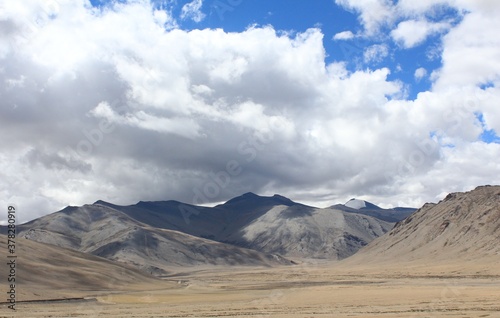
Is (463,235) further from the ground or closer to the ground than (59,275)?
further from the ground

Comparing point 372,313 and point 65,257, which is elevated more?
point 65,257

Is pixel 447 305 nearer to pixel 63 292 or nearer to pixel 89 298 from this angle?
pixel 89 298

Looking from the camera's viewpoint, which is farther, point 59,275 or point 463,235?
point 463,235

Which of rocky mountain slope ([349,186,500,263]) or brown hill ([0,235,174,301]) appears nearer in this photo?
brown hill ([0,235,174,301])

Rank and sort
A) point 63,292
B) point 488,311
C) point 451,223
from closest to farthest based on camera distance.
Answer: point 488,311
point 63,292
point 451,223

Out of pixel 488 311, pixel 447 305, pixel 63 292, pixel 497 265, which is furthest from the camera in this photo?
pixel 497 265

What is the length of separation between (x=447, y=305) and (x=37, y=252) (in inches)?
3434

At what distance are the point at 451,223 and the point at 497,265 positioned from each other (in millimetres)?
62483

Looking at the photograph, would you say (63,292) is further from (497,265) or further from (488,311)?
(497,265)

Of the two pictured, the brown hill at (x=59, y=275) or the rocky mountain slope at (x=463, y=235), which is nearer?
the brown hill at (x=59, y=275)

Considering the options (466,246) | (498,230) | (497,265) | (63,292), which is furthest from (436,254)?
(63,292)

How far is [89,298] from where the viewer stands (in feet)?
238

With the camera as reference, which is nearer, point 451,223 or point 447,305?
point 447,305

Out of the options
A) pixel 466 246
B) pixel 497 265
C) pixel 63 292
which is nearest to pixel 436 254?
pixel 466 246
